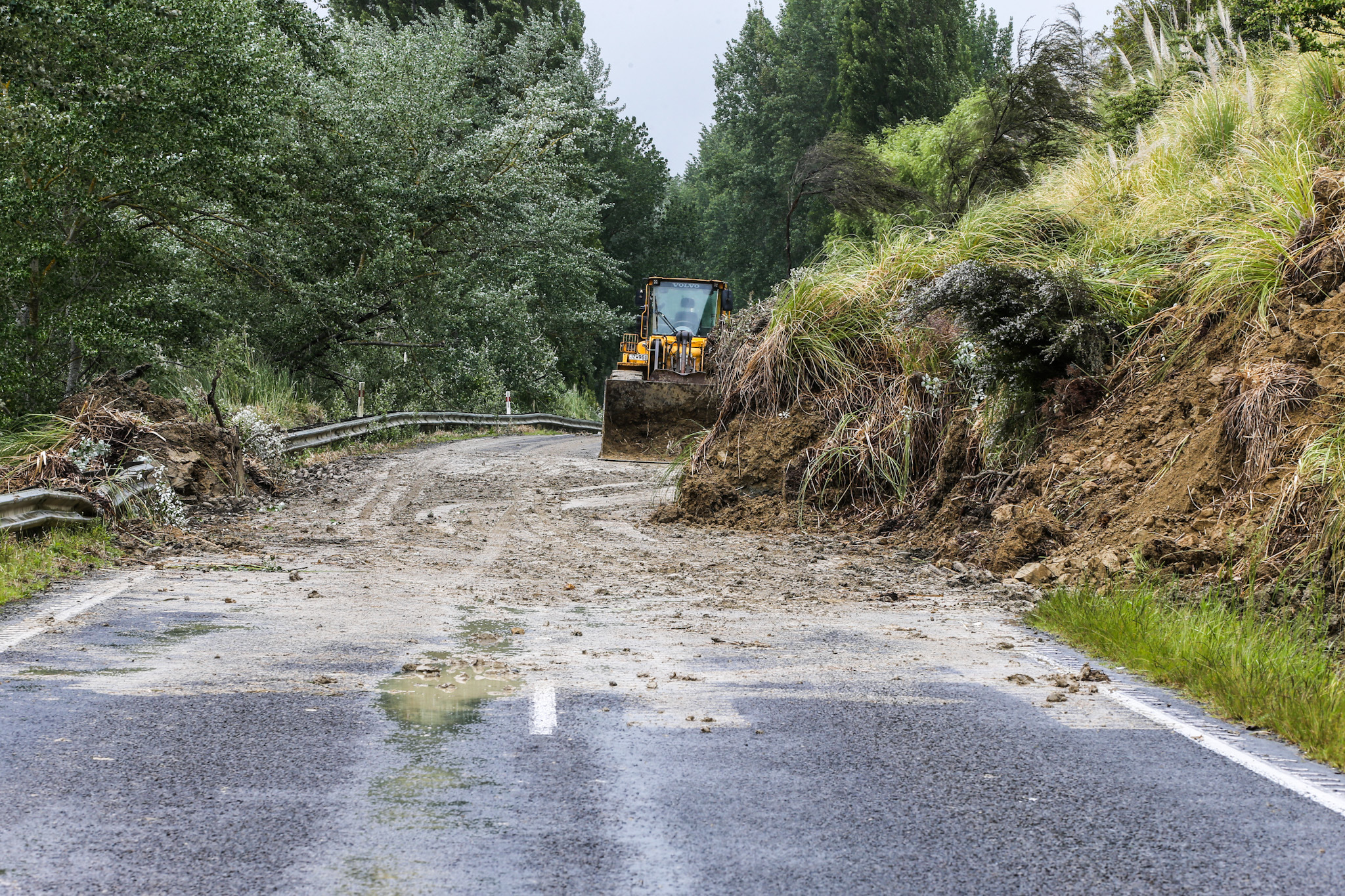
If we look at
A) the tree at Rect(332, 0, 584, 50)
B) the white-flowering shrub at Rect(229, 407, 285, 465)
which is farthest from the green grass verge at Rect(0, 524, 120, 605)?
the tree at Rect(332, 0, 584, 50)

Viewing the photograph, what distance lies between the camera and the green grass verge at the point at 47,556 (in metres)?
8.05

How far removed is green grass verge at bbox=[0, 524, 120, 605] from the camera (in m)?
8.05

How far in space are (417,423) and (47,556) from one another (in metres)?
19.3

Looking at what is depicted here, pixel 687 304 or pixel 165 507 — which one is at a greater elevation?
pixel 687 304

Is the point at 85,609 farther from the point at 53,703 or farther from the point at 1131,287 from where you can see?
the point at 1131,287

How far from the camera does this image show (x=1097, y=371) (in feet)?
35.0

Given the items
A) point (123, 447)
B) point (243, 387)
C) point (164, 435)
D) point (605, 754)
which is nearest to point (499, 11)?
point (243, 387)

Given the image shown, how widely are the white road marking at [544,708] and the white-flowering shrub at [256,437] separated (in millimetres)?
10938

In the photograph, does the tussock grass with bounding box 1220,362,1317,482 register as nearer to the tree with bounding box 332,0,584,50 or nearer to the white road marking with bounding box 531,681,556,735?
the white road marking with bounding box 531,681,556,735

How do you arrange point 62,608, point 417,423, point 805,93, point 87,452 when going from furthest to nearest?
point 805,93, point 417,423, point 87,452, point 62,608

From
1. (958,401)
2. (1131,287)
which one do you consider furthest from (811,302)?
(1131,287)

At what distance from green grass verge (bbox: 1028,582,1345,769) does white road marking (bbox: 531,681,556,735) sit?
3.12 m

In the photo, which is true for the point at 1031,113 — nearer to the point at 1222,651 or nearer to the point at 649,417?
the point at 649,417

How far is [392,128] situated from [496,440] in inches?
321
